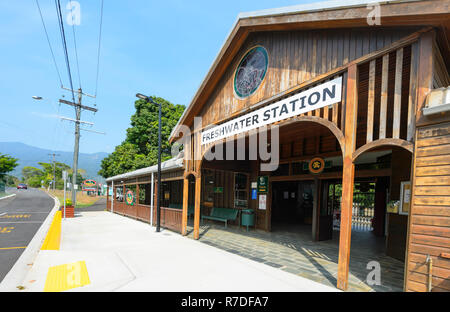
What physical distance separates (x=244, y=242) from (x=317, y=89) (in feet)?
18.7

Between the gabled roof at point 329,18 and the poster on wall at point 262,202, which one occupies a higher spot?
the gabled roof at point 329,18

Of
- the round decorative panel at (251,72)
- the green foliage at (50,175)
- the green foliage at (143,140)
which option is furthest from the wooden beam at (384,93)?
the green foliage at (50,175)

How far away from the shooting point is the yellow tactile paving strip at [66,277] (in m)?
4.26

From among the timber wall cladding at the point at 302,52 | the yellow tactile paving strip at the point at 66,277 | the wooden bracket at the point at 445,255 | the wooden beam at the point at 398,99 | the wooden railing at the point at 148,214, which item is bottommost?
the wooden railing at the point at 148,214

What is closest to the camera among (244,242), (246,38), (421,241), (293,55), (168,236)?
(421,241)

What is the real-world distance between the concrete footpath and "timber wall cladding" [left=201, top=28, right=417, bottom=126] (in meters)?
4.36

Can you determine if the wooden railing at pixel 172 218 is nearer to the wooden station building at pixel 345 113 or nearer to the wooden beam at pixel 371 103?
the wooden station building at pixel 345 113

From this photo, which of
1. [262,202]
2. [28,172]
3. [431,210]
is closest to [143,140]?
[262,202]

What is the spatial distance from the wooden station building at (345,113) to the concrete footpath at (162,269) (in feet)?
4.58

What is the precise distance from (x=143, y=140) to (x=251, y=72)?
77.4 ft

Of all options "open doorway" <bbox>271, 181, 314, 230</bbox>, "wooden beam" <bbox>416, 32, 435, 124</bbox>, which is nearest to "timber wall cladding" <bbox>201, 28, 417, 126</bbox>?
"wooden beam" <bbox>416, 32, 435, 124</bbox>
